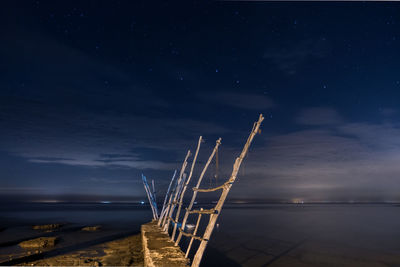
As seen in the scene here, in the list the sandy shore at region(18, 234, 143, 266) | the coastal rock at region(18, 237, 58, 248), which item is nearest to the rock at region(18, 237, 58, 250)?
the coastal rock at region(18, 237, 58, 248)

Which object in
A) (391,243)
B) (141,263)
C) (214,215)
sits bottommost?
(391,243)

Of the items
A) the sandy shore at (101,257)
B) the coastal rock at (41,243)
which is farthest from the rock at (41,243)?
the sandy shore at (101,257)

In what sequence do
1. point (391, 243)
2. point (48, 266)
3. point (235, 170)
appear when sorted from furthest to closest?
1. point (391, 243)
2. point (48, 266)
3. point (235, 170)

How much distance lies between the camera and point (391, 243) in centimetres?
1507

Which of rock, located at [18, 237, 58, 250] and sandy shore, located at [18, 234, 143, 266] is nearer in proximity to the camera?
sandy shore, located at [18, 234, 143, 266]

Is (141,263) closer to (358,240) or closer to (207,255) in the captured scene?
(207,255)

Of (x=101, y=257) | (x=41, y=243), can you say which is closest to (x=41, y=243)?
(x=41, y=243)

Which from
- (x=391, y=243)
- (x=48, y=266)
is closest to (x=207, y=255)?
(x=48, y=266)

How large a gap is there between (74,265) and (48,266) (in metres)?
0.69

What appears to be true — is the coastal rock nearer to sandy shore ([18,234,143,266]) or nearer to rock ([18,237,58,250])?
rock ([18,237,58,250])

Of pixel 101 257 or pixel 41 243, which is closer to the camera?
pixel 101 257

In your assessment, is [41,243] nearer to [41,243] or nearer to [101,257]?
[41,243]

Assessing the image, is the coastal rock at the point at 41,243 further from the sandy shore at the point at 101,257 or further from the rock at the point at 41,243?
the sandy shore at the point at 101,257

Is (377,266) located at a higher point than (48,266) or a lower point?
lower
